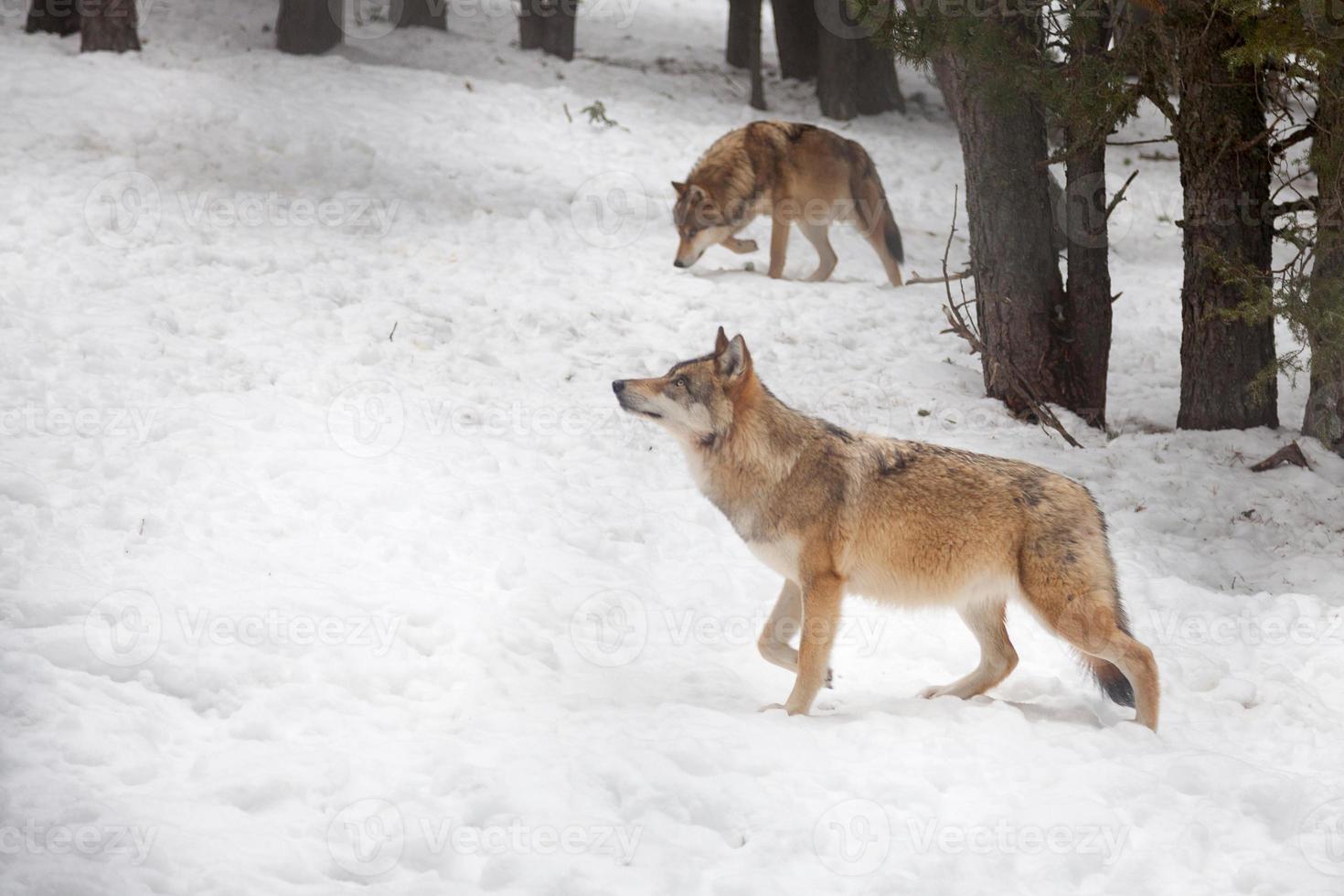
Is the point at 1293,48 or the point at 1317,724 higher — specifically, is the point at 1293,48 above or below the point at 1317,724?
above

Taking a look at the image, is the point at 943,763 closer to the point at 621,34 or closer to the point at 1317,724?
the point at 1317,724

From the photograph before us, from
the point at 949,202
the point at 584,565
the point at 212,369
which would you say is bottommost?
the point at 584,565

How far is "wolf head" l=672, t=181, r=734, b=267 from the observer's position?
11000 millimetres

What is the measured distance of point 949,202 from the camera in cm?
1407

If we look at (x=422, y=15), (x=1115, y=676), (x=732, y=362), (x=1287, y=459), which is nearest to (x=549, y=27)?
(x=422, y=15)

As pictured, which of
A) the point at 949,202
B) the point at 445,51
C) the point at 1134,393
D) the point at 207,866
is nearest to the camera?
the point at 207,866

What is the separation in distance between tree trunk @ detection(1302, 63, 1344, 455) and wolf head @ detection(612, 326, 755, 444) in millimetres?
3839

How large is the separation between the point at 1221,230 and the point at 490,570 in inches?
213

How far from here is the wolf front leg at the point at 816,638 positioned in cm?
517

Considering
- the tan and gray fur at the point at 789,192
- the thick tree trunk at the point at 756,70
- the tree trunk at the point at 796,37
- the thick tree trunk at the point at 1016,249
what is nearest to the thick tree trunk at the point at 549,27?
the thick tree trunk at the point at 756,70

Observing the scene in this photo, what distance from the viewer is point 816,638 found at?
5.16m

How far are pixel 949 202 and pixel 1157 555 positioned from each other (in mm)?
7938

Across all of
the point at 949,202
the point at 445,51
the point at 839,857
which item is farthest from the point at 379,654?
the point at 445,51

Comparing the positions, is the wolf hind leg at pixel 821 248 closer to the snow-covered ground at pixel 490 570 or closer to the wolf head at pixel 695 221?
the snow-covered ground at pixel 490 570
